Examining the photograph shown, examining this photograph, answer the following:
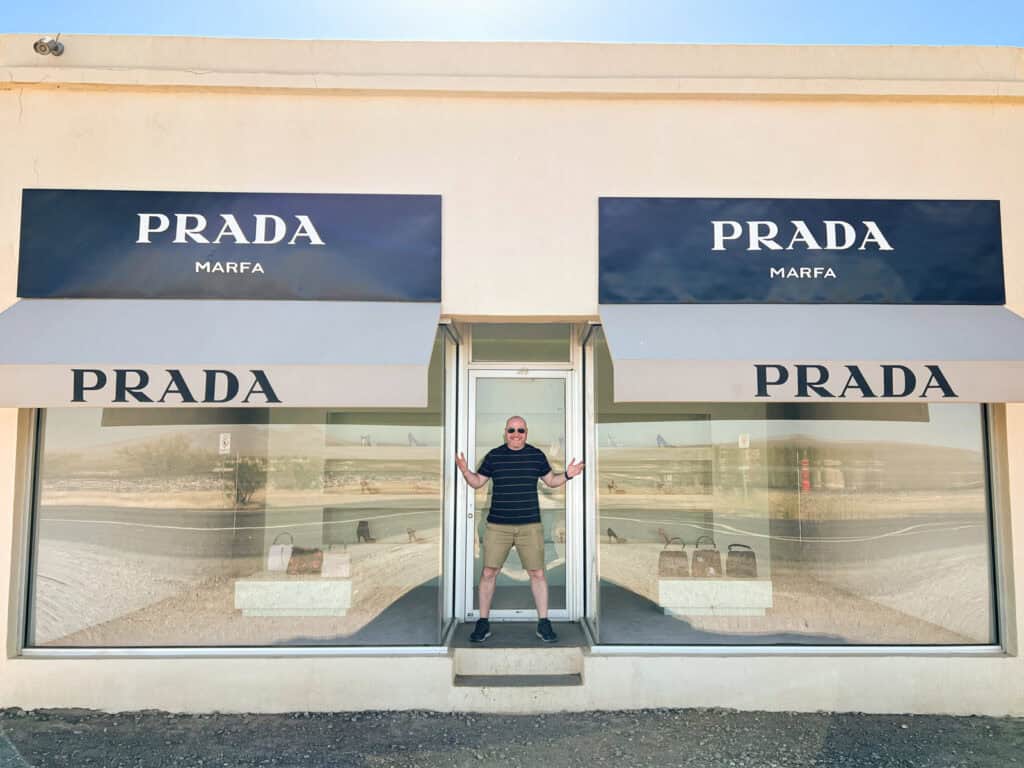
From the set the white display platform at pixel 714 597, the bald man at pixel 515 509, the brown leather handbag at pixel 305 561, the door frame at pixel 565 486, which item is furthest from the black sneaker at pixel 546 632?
the brown leather handbag at pixel 305 561

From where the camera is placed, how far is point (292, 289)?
556 cm

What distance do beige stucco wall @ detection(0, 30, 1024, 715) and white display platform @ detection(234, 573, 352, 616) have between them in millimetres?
2506

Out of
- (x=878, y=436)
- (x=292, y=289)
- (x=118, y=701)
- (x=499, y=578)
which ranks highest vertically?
(x=292, y=289)

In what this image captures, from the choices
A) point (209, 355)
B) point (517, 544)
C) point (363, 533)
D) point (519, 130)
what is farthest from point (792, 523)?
point (209, 355)

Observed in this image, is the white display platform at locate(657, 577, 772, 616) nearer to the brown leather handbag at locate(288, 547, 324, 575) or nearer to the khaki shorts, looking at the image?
the khaki shorts

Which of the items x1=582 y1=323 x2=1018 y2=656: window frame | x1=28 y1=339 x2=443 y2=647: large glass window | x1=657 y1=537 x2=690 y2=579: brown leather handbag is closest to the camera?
x1=582 y1=323 x2=1018 y2=656: window frame

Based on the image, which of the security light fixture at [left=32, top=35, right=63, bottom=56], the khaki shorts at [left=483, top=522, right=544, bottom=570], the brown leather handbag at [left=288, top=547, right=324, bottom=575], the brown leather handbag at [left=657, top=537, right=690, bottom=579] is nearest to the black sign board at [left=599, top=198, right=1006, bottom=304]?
the khaki shorts at [left=483, top=522, right=544, bottom=570]

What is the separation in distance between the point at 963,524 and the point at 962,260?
7.04 feet

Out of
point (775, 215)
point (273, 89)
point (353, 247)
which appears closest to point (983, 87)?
point (775, 215)

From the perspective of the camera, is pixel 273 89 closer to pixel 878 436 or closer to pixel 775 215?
pixel 775 215

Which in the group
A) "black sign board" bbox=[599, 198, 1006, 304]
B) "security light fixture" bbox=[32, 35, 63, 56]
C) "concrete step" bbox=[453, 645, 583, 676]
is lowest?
"concrete step" bbox=[453, 645, 583, 676]

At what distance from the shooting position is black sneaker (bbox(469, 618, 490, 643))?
566 centimetres

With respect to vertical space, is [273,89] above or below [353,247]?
above

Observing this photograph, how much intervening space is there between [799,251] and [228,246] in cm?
462
